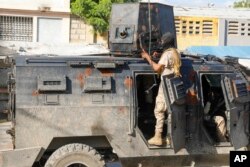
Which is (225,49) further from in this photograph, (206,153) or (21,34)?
(206,153)

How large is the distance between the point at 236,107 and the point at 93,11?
13859mm

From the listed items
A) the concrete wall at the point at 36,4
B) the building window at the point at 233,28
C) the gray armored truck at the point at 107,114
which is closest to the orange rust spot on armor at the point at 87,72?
the gray armored truck at the point at 107,114

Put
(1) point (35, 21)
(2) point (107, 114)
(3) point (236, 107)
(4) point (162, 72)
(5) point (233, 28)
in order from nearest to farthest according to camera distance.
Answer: (2) point (107, 114) → (4) point (162, 72) → (3) point (236, 107) → (1) point (35, 21) → (5) point (233, 28)

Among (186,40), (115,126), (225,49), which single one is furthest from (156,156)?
(186,40)

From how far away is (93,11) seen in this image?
64.1 ft

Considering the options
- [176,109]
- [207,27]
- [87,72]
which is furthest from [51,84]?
[207,27]

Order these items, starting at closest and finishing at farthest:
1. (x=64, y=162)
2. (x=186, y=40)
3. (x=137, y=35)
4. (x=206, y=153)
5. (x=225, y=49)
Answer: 1. (x=64, y=162)
2. (x=206, y=153)
3. (x=137, y=35)
4. (x=225, y=49)
5. (x=186, y=40)

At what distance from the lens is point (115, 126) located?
6039 mm

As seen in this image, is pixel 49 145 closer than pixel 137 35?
Yes

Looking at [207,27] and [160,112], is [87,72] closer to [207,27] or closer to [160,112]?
[160,112]

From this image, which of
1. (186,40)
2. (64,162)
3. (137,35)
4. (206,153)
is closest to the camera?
(64,162)

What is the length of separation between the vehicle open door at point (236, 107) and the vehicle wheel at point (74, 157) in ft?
5.68

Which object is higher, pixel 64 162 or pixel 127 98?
pixel 127 98

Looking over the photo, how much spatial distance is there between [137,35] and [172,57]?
1005 millimetres
